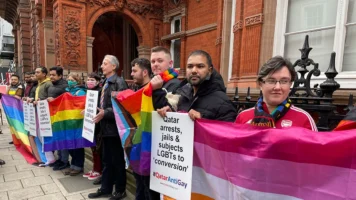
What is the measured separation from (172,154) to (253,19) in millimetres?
4632

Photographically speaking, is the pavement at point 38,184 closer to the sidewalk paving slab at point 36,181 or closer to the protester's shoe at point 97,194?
the sidewalk paving slab at point 36,181

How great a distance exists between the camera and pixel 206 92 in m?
1.91

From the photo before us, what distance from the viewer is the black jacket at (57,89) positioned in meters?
4.10

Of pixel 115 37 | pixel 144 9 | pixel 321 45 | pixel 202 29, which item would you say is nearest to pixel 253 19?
pixel 321 45

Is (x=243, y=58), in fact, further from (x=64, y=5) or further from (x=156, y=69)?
(x=64, y=5)

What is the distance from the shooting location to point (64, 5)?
30.6 ft

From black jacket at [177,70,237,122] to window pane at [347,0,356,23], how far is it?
11.8 ft

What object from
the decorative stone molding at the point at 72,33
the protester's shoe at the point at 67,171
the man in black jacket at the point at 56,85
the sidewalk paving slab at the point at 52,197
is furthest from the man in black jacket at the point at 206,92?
the decorative stone molding at the point at 72,33

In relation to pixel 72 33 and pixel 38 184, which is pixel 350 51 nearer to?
pixel 38 184

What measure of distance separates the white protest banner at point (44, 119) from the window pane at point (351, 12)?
576 centimetres

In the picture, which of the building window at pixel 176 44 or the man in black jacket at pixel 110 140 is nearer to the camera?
the man in black jacket at pixel 110 140

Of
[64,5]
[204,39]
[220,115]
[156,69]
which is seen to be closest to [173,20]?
[204,39]

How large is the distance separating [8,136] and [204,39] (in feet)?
25.7

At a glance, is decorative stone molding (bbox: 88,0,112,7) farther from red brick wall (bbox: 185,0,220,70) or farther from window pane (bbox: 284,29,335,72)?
window pane (bbox: 284,29,335,72)
